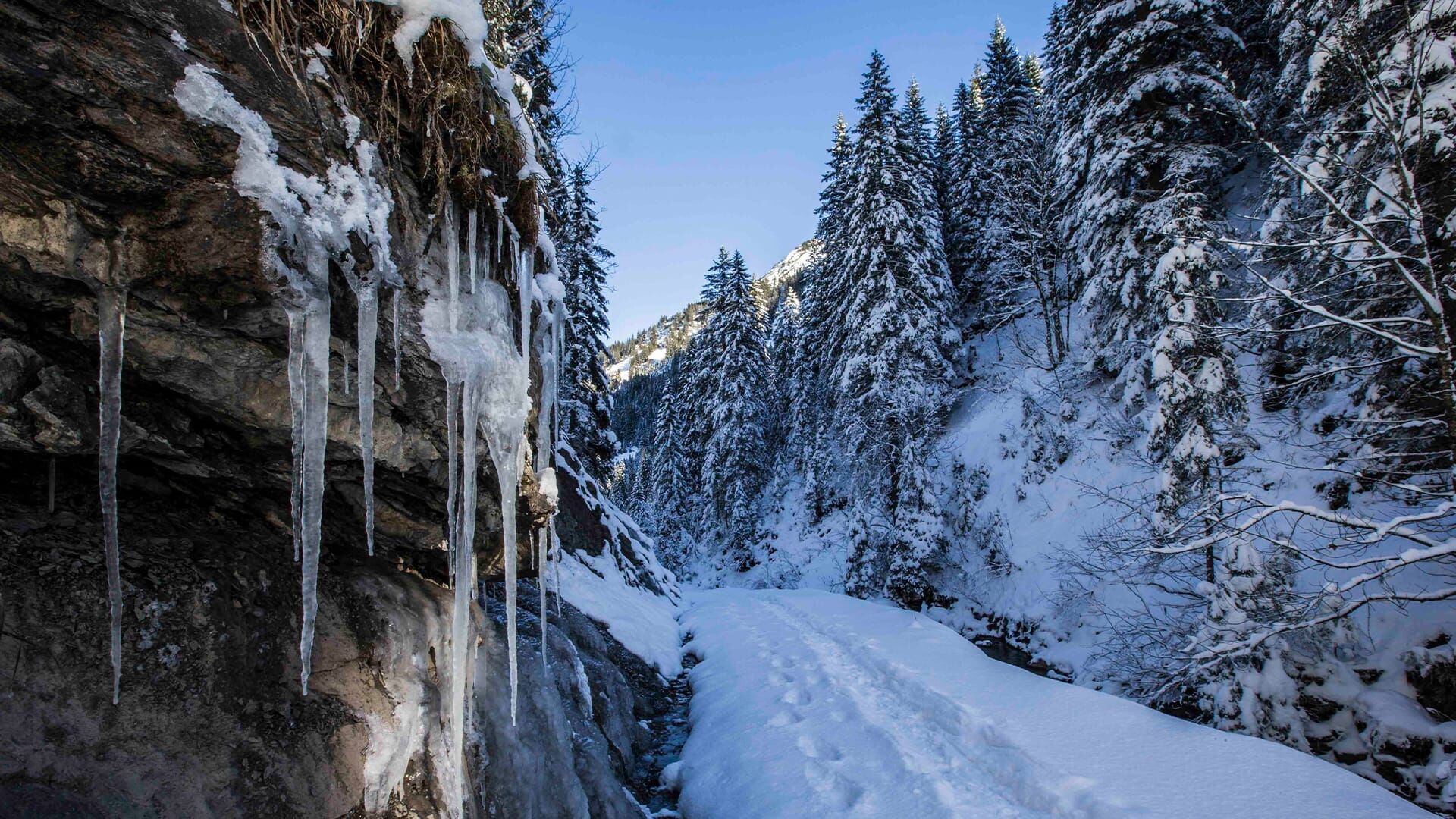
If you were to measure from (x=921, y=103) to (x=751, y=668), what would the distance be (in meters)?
23.8

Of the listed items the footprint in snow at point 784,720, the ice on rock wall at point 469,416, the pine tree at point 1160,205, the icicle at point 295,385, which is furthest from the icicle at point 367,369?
the pine tree at point 1160,205

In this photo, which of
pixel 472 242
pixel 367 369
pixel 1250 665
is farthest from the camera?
pixel 1250 665

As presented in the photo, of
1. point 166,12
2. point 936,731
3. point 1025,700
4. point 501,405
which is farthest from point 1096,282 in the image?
point 166,12

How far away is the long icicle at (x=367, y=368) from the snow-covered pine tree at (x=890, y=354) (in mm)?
12871

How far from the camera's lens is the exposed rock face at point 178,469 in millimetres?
2576

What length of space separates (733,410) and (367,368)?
23.3m

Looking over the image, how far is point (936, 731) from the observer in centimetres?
604

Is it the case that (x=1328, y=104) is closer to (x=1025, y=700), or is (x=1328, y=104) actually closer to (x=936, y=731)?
(x=1025, y=700)

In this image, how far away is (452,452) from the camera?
3.86 meters

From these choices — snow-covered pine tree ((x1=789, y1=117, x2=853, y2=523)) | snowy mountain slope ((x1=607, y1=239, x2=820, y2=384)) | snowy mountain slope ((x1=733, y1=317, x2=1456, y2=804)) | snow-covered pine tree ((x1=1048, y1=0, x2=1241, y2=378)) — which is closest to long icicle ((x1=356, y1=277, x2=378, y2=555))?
snowy mountain slope ((x1=733, y1=317, x2=1456, y2=804))

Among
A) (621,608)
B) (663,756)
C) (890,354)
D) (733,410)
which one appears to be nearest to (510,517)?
(663,756)

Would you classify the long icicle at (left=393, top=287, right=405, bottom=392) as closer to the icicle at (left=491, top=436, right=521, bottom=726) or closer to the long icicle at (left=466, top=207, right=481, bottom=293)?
the long icicle at (left=466, top=207, right=481, bottom=293)

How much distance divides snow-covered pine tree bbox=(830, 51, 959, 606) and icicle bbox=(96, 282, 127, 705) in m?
13.9

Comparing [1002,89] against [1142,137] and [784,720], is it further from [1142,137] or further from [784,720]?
[784,720]
